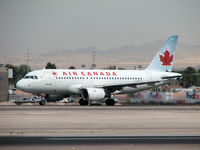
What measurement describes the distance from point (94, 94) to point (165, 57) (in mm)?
17872

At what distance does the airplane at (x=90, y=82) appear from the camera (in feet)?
201

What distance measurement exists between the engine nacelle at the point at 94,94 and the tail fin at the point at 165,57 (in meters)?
13.9

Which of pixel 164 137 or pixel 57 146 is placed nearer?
pixel 57 146

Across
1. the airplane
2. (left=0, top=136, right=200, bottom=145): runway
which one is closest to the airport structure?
the airplane

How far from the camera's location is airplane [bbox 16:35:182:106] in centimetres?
6112

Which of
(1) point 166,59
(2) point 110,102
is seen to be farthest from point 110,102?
(1) point 166,59

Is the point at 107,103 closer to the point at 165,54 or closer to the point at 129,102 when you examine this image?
the point at 129,102

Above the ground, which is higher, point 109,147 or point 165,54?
point 165,54

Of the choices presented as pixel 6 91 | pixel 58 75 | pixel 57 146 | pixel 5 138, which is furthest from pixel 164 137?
pixel 6 91

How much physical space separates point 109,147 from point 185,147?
3.59m

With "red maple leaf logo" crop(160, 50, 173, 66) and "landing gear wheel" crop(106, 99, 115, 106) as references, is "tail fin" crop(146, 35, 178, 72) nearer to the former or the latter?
"red maple leaf logo" crop(160, 50, 173, 66)

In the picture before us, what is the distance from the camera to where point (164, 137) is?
24.5 meters

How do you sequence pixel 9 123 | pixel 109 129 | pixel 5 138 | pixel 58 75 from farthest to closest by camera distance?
1. pixel 58 75
2. pixel 9 123
3. pixel 109 129
4. pixel 5 138

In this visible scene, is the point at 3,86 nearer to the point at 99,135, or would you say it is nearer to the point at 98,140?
the point at 99,135
